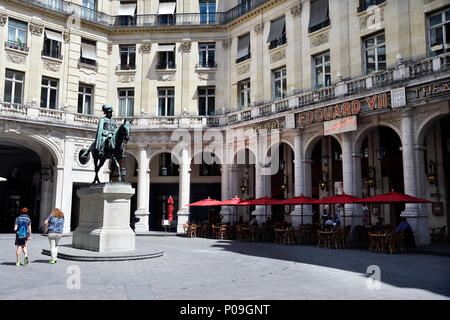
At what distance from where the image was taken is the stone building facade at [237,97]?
1931cm

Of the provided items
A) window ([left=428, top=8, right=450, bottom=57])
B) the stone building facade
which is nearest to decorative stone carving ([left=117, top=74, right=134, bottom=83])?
the stone building facade

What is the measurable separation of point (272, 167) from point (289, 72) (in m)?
6.56

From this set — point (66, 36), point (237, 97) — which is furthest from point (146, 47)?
point (237, 97)

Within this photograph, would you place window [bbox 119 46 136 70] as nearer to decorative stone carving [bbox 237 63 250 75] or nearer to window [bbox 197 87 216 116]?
window [bbox 197 87 216 116]

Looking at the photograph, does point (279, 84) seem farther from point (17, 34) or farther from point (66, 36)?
point (17, 34)

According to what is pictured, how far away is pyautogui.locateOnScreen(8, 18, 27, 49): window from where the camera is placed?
26.7 metres

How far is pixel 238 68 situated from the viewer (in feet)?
96.5

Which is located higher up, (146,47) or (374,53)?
(146,47)

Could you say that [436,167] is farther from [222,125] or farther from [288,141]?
[222,125]

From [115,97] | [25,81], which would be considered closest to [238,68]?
[115,97]

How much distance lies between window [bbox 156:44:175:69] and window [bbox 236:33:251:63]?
16.9 feet

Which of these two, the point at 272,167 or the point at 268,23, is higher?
the point at 268,23

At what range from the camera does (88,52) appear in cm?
2998

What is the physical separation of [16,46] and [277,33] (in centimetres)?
1753
